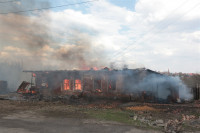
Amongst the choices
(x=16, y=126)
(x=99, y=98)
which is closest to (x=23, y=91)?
(x=99, y=98)

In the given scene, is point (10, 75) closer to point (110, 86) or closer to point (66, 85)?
point (66, 85)

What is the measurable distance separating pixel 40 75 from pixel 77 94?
668 cm

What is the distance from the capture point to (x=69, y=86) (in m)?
23.3

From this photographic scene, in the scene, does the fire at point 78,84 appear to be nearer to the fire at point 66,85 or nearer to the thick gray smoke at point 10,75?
the fire at point 66,85

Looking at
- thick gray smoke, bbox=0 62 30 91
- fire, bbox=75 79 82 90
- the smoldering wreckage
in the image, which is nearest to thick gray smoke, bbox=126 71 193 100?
the smoldering wreckage

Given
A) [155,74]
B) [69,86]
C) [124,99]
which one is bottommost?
[124,99]

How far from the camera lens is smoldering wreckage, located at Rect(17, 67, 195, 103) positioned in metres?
20.5

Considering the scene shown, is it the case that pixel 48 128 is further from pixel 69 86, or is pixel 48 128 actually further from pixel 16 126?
pixel 69 86

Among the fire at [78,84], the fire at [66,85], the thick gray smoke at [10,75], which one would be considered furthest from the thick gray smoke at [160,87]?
the thick gray smoke at [10,75]

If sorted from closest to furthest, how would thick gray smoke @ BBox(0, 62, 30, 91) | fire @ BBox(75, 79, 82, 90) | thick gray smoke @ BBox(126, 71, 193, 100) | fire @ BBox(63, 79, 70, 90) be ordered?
thick gray smoke @ BBox(126, 71, 193, 100), fire @ BBox(75, 79, 82, 90), fire @ BBox(63, 79, 70, 90), thick gray smoke @ BBox(0, 62, 30, 91)

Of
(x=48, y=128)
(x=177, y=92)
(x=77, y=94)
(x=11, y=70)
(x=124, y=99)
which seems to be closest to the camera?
(x=48, y=128)

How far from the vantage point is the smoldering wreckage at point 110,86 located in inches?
806

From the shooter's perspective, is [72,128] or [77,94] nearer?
[72,128]

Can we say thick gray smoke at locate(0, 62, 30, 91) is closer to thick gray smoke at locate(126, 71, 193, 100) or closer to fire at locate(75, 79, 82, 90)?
fire at locate(75, 79, 82, 90)
